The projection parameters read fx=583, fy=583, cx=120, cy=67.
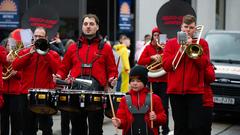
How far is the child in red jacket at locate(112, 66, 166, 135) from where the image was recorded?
6559 millimetres

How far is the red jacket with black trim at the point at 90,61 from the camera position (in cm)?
742

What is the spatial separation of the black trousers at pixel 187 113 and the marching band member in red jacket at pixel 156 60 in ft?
6.86

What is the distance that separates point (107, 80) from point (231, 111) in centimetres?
533

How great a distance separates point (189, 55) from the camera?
23.5ft

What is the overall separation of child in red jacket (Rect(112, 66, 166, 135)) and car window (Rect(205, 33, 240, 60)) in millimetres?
6540

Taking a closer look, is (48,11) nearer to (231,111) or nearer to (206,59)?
(206,59)

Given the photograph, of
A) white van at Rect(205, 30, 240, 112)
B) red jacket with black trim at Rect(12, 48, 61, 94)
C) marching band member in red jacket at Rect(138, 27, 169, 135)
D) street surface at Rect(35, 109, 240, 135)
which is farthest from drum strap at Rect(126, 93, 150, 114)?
white van at Rect(205, 30, 240, 112)

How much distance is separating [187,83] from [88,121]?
4.38 feet

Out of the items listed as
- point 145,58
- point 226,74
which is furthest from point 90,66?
point 226,74

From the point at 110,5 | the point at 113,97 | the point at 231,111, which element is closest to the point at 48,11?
the point at 113,97

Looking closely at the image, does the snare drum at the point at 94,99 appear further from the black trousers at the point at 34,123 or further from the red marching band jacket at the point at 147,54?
the red marching band jacket at the point at 147,54

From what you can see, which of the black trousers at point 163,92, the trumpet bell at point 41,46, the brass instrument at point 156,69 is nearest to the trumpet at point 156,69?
the brass instrument at point 156,69

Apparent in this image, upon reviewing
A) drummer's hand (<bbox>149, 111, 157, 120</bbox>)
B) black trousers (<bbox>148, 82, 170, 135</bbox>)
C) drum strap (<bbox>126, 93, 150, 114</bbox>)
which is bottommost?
black trousers (<bbox>148, 82, 170, 135</bbox>)

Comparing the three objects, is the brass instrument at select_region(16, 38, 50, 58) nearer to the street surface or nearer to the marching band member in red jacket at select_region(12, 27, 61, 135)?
the marching band member in red jacket at select_region(12, 27, 61, 135)
